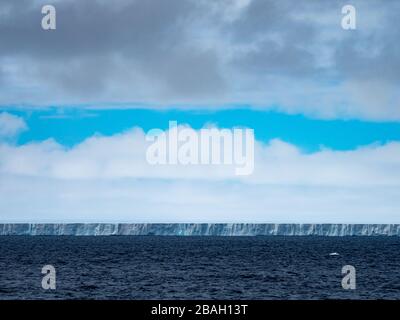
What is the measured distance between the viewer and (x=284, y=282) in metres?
67.6

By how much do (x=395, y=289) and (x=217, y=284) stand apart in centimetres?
1875

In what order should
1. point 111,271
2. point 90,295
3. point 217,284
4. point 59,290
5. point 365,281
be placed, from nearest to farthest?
point 90,295 < point 59,290 < point 217,284 < point 365,281 < point 111,271
